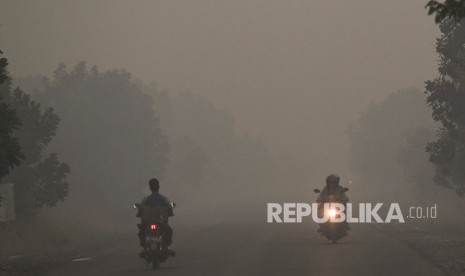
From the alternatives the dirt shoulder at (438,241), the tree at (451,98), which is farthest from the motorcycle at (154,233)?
the tree at (451,98)

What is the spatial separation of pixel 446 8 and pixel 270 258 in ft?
38.2

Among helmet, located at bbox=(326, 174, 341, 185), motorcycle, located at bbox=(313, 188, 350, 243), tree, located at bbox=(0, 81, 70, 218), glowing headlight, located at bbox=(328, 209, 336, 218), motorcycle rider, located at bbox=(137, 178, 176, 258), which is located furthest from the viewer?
tree, located at bbox=(0, 81, 70, 218)

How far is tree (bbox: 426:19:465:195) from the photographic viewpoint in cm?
3994

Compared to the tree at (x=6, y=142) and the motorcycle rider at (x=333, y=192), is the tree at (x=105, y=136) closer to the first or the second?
the motorcycle rider at (x=333, y=192)

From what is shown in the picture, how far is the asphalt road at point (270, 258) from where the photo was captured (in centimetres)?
2158

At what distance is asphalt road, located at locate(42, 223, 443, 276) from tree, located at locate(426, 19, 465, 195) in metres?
6.54

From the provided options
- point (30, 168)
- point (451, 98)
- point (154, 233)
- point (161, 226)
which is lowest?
point (154, 233)

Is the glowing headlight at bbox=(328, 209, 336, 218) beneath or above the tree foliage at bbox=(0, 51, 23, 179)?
beneath

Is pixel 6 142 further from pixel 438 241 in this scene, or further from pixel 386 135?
pixel 386 135

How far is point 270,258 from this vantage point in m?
25.0

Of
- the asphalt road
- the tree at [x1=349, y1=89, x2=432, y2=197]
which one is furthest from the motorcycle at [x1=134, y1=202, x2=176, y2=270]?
the tree at [x1=349, y1=89, x2=432, y2=197]

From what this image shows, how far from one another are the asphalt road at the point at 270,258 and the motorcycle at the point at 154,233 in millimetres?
303

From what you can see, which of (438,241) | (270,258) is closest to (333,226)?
(438,241)

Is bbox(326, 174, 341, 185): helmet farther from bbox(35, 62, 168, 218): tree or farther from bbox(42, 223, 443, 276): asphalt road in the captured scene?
bbox(35, 62, 168, 218): tree
